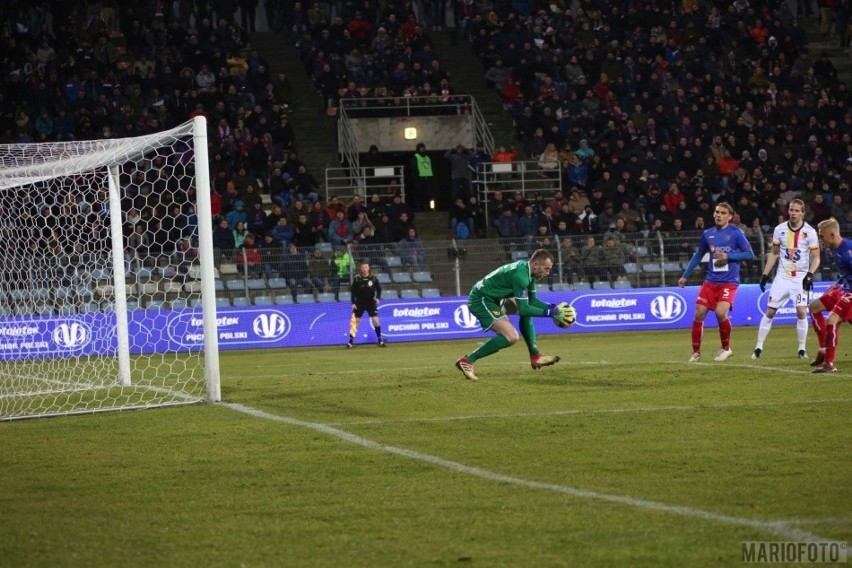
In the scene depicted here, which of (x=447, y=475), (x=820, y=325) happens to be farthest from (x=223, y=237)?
(x=447, y=475)

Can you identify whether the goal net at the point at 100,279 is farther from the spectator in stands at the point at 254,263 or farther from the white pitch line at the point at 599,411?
the white pitch line at the point at 599,411

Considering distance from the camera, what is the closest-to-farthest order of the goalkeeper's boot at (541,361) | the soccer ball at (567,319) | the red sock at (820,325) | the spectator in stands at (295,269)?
the soccer ball at (567,319), the goalkeeper's boot at (541,361), the red sock at (820,325), the spectator in stands at (295,269)

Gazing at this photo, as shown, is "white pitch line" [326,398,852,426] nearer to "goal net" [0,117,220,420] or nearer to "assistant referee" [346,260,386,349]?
"goal net" [0,117,220,420]

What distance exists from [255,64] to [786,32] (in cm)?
1735

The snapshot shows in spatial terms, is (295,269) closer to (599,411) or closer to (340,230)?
(340,230)

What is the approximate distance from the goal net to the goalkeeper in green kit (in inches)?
136

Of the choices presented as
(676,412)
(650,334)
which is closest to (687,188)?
(650,334)

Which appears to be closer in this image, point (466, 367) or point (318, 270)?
point (466, 367)

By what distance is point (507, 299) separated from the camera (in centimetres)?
1591

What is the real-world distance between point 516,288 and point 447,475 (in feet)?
21.2

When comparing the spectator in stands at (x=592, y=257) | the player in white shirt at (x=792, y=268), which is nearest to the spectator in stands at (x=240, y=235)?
the spectator in stands at (x=592, y=257)

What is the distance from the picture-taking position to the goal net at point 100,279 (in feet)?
48.3

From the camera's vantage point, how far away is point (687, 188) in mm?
33219

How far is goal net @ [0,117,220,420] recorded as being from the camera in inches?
580
